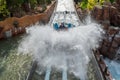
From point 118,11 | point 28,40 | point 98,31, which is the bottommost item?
point 28,40

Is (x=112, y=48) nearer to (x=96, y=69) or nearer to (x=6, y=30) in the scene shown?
(x=96, y=69)

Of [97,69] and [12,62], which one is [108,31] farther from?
[12,62]

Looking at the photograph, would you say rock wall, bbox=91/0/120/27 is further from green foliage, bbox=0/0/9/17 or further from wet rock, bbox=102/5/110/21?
green foliage, bbox=0/0/9/17

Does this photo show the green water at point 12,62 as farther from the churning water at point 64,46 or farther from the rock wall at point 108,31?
the rock wall at point 108,31

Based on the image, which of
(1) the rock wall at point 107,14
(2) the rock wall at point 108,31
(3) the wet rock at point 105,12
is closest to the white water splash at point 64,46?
(2) the rock wall at point 108,31

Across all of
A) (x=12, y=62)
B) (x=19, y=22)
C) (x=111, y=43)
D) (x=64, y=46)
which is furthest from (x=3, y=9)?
(x=111, y=43)

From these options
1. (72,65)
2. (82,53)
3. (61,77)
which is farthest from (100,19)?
(61,77)
